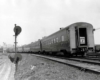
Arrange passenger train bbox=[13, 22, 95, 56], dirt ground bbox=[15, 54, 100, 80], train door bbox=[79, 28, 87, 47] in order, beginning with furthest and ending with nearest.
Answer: train door bbox=[79, 28, 87, 47], passenger train bbox=[13, 22, 95, 56], dirt ground bbox=[15, 54, 100, 80]

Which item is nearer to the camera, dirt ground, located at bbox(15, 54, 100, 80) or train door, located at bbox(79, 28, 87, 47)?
dirt ground, located at bbox(15, 54, 100, 80)

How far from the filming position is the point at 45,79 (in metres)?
6.29

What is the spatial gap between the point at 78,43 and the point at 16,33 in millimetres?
8747

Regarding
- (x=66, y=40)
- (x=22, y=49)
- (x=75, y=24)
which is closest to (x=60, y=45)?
(x=66, y=40)

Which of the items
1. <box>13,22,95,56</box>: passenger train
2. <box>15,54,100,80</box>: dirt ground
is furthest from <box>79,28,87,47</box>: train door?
<box>15,54,100,80</box>: dirt ground

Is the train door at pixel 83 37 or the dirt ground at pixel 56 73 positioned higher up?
the train door at pixel 83 37

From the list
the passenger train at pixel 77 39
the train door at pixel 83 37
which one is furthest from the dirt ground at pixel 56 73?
the train door at pixel 83 37

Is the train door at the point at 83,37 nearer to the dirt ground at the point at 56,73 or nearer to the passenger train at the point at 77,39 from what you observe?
the passenger train at the point at 77,39

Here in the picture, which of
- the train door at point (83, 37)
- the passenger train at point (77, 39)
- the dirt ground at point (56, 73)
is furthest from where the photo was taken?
the train door at point (83, 37)

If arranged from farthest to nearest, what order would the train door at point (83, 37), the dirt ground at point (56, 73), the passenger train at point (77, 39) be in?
1. the train door at point (83, 37)
2. the passenger train at point (77, 39)
3. the dirt ground at point (56, 73)

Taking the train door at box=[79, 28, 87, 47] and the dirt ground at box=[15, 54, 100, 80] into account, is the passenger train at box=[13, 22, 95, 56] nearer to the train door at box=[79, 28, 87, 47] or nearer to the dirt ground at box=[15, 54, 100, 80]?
the train door at box=[79, 28, 87, 47]

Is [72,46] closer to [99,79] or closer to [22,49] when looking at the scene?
[99,79]

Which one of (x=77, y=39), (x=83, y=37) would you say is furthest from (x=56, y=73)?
(x=83, y=37)

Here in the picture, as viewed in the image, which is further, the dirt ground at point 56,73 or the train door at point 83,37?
the train door at point 83,37
